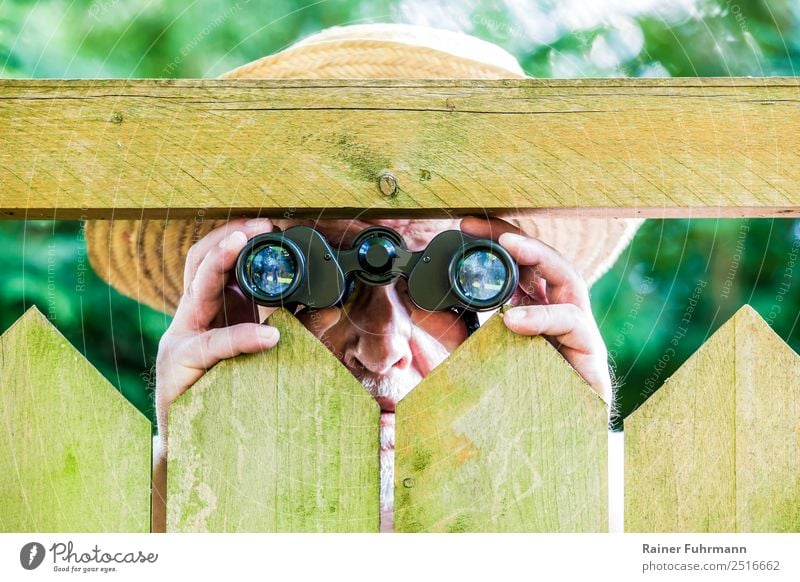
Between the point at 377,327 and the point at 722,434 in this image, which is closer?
the point at 722,434

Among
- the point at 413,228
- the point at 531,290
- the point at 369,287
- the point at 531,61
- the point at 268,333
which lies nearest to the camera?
the point at 268,333

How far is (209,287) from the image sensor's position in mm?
872

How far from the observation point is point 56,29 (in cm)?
179

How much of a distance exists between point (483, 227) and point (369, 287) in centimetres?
30

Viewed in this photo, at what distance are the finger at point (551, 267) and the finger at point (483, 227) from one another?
2 centimetres

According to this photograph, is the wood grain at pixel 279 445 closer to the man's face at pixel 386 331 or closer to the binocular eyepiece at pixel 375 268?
the binocular eyepiece at pixel 375 268

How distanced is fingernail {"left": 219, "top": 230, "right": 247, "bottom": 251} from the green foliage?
550 millimetres

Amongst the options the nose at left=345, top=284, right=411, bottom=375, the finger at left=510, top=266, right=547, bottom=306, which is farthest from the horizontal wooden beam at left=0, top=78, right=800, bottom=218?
the nose at left=345, top=284, right=411, bottom=375

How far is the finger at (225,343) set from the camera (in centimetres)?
81

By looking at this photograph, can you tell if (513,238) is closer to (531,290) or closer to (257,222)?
(531,290)

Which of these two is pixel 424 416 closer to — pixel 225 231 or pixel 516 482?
pixel 516 482

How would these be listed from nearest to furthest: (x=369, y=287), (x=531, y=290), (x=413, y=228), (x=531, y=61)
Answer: (x=531, y=290), (x=369, y=287), (x=413, y=228), (x=531, y=61)
